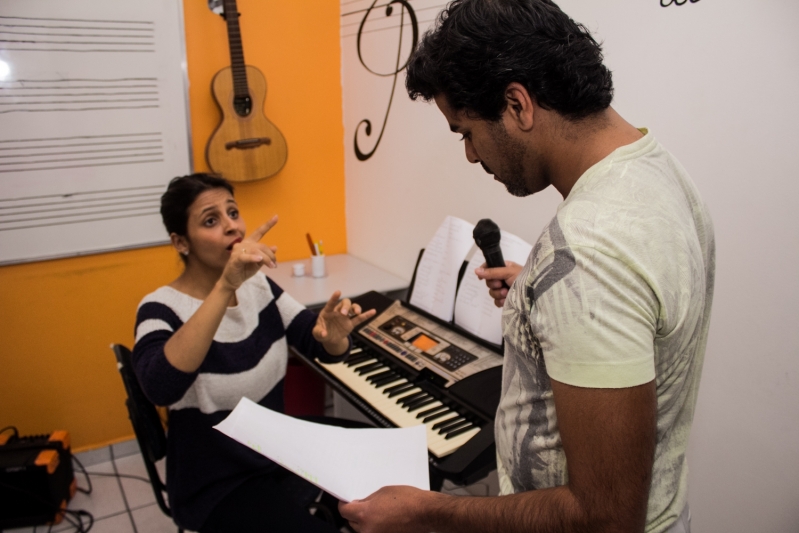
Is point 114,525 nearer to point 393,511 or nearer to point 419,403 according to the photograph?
point 419,403

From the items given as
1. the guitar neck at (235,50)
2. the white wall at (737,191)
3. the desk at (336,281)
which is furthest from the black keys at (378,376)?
the guitar neck at (235,50)

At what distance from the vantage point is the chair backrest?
162 cm

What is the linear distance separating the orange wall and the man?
2006 mm

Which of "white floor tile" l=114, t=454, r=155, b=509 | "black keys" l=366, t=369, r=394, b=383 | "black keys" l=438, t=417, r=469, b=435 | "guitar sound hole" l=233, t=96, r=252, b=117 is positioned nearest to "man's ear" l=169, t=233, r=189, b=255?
"black keys" l=366, t=369, r=394, b=383

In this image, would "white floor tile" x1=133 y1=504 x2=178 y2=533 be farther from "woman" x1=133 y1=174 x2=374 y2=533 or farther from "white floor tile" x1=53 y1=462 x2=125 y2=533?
"woman" x1=133 y1=174 x2=374 y2=533

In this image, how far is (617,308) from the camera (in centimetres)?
69

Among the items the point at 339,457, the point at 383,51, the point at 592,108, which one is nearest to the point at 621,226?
the point at 592,108

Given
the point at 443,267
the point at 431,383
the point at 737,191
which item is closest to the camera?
the point at 737,191

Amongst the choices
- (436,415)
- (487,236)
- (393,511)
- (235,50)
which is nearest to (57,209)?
(235,50)

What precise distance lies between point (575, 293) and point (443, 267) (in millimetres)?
1369

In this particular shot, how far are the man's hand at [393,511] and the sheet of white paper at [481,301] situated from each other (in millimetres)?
949

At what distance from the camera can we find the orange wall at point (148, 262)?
2545 mm

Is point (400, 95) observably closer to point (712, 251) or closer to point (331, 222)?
point (331, 222)

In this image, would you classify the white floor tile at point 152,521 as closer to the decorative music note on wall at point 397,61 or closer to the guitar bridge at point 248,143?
the guitar bridge at point 248,143
